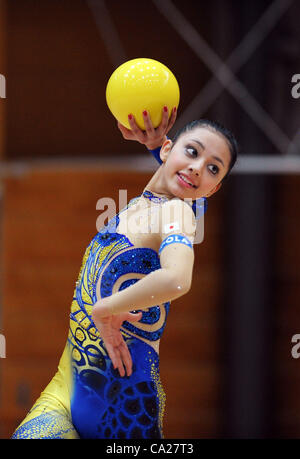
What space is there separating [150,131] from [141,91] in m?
0.09

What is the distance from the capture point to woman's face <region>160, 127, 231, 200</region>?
1.57m

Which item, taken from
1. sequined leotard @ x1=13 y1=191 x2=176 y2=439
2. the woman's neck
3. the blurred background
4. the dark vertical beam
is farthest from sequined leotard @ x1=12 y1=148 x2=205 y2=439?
the dark vertical beam

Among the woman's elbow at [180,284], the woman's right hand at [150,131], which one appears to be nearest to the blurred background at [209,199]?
the woman's right hand at [150,131]

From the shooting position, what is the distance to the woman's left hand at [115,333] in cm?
149

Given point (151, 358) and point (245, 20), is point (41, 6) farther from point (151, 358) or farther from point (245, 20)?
point (151, 358)

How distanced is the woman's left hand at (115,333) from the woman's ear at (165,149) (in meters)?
0.34

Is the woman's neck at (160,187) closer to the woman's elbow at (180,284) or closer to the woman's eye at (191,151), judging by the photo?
the woman's eye at (191,151)

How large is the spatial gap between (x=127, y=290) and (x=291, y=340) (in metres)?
2.57

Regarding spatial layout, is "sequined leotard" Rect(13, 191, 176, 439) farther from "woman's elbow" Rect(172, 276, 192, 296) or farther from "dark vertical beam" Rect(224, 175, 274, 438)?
"dark vertical beam" Rect(224, 175, 274, 438)

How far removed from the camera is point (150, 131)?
1613 millimetres

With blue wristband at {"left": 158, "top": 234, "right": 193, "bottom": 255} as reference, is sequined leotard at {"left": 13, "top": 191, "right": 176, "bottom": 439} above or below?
below

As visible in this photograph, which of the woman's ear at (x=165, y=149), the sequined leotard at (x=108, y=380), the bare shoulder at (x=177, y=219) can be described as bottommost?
the sequined leotard at (x=108, y=380)

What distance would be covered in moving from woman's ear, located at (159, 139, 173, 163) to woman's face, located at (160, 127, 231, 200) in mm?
30

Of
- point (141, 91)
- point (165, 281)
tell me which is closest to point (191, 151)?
point (141, 91)
